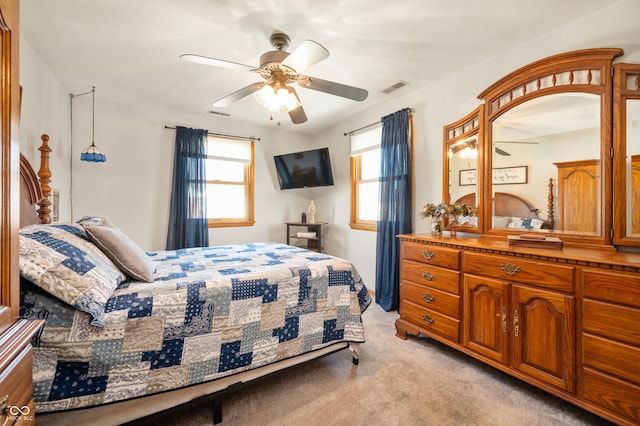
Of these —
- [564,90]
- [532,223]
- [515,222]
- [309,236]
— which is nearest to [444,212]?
[515,222]

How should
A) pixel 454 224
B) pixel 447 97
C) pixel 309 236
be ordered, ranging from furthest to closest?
pixel 309 236 < pixel 447 97 < pixel 454 224

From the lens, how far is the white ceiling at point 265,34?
1.84 meters

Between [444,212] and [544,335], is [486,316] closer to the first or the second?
[544,335]

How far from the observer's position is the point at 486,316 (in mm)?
1947

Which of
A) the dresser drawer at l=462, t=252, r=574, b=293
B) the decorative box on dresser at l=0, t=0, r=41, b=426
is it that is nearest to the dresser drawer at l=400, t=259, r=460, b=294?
the dresser drawer at l=462, t=252, r=574, b=293

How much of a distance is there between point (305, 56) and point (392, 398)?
89.1 inches

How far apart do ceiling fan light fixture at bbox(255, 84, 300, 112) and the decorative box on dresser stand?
1.46 m

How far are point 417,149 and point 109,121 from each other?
12.5 feet

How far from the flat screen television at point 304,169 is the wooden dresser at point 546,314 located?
7.08 ft

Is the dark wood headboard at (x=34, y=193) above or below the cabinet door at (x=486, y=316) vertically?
above

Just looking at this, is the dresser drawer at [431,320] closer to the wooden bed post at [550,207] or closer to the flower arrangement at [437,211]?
the flower arrangement at [437,211]

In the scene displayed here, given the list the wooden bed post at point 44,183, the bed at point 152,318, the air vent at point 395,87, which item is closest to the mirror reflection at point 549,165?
the air vent at point 395,87

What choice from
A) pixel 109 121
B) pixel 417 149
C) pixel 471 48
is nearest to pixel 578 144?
pixel 471 48

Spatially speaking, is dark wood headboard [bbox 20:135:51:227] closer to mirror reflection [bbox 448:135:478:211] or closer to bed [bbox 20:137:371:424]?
bed [bbox 20:137:371:424]
